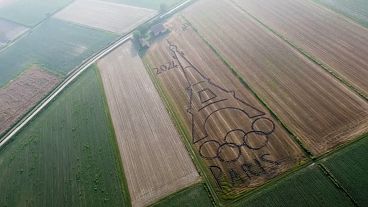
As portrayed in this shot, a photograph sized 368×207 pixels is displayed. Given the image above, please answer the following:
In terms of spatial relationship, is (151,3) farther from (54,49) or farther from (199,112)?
(199,112)

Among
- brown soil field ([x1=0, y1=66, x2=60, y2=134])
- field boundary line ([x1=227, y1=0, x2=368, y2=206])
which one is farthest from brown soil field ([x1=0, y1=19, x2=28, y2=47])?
field boundary line ([x1=227, y1=0, x2=368, y2=206])

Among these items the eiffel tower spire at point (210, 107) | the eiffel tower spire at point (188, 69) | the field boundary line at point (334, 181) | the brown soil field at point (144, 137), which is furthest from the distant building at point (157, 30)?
the field boundary line at point (334, 181)

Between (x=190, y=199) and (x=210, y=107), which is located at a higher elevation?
(x=210, y=107)

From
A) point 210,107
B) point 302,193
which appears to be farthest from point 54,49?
point 302,193

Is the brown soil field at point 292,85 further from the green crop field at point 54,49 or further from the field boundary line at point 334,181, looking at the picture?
the green crop field at point 54,49

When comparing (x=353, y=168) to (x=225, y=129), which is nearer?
(x=353, y=168)

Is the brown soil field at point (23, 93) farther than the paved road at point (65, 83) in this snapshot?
Yes

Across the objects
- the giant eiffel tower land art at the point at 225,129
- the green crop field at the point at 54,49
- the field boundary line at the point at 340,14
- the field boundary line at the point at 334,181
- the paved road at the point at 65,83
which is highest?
the green crop field at the point at 54,49
